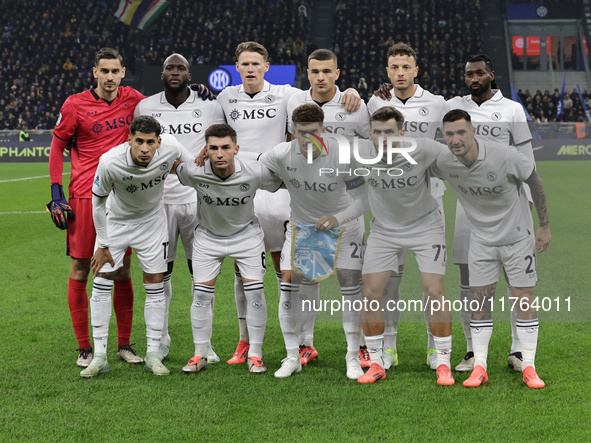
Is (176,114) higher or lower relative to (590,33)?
lower

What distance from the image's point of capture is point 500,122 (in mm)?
4879

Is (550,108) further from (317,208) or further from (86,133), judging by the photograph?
(86,133)

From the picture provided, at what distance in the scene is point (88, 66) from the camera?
31.8 m

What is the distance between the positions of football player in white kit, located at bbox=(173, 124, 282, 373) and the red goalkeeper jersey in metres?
0.66

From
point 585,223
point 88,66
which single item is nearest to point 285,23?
point 88,66

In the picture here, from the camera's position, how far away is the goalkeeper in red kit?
5215 mm

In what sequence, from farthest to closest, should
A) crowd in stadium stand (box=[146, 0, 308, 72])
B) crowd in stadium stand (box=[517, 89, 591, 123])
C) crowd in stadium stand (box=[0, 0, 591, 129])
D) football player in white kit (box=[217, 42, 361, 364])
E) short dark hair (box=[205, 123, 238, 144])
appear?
crowd in stadium stand (box=[146, 0, 308, 72]) → crowd in stadium stand (box=[0, 0, 591, 129]) → crowd in stadium stand (box=[517, 89, 591, 123]) → football player in white kit (box=[217, 42, 361, 364]) → short dark hair (box=[205, 123, 238, 144])

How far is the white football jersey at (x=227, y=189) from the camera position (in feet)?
16.0

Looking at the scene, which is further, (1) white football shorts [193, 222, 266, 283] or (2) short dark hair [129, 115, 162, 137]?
(1) white football shorts [193, 222, 266, 283]

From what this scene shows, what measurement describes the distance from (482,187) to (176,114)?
2.38 meters

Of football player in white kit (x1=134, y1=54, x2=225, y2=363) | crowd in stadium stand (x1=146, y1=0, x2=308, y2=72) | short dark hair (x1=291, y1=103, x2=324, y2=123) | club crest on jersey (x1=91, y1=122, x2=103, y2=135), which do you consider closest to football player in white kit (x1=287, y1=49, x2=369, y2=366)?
short dark hair (x1=291, y1=103, x2=324, y2=123)

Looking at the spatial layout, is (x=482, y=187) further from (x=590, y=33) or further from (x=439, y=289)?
(x=590, y=33)

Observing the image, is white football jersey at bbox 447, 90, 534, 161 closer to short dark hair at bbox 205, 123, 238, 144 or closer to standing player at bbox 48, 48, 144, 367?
short dark hair at bbox 205, 123, 238, 144

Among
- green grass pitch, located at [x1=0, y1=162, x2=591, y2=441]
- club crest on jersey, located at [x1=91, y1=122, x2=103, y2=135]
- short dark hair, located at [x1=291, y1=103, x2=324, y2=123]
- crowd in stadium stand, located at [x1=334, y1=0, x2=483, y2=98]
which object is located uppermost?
crowd in stadium stand, located at [x1=334, y1=0, x2=483, y2=98]
